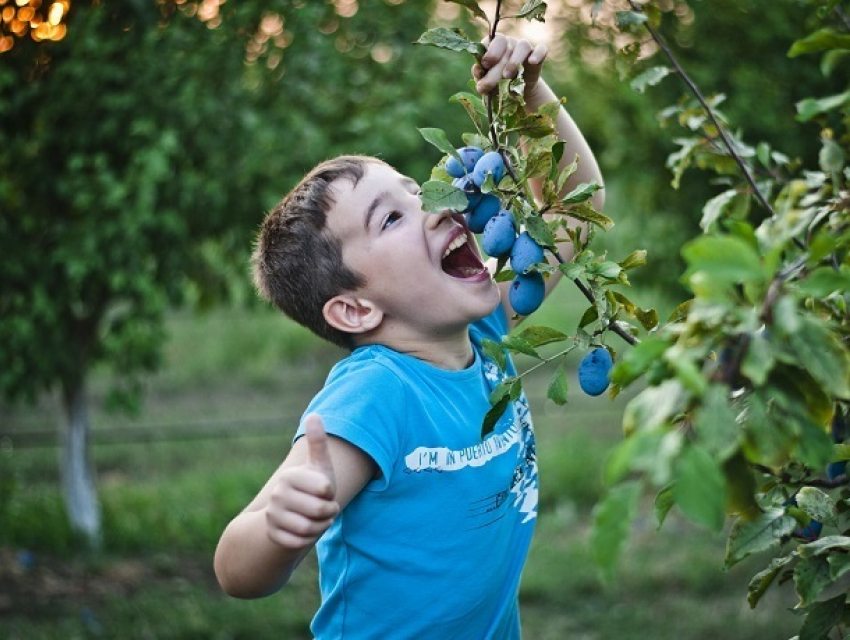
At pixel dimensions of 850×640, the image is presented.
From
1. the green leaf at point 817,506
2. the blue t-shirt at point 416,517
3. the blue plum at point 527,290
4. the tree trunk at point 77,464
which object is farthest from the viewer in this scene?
the tree trunk at point 77,464

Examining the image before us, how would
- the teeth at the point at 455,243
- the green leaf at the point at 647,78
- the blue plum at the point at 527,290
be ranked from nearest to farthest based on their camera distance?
the blue plum at the point at 527,290, the teeth at the point at 455,243, the green leaf at the point at 647,78

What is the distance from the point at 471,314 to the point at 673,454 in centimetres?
88

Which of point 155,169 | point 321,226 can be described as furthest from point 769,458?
point 155,169

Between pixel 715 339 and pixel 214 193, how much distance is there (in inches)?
120

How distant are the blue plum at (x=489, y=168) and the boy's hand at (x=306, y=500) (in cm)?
37

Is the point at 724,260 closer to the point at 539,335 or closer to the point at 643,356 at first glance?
the point at 643,356

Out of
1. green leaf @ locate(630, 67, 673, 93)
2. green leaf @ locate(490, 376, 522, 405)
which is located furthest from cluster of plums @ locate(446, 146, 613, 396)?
green leaf @ locate(630, 67, 673, 93)

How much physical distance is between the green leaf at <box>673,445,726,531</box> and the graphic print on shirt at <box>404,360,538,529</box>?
81 centimetres

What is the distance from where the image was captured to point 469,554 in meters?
1.53

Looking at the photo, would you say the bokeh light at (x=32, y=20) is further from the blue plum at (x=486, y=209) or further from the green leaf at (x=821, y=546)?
the green leaf at (x=821, y=546)

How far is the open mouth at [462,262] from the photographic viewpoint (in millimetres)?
1617

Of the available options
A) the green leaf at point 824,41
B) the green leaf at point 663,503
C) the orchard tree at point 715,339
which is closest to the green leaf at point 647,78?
the orchard tree at point 715,339

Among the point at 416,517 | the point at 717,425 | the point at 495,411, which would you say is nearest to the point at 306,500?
the point at 495,411

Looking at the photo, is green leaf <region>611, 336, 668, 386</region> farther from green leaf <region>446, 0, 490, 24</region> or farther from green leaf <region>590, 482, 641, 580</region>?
green leaf <region>446, 0, 490, 24</region>
